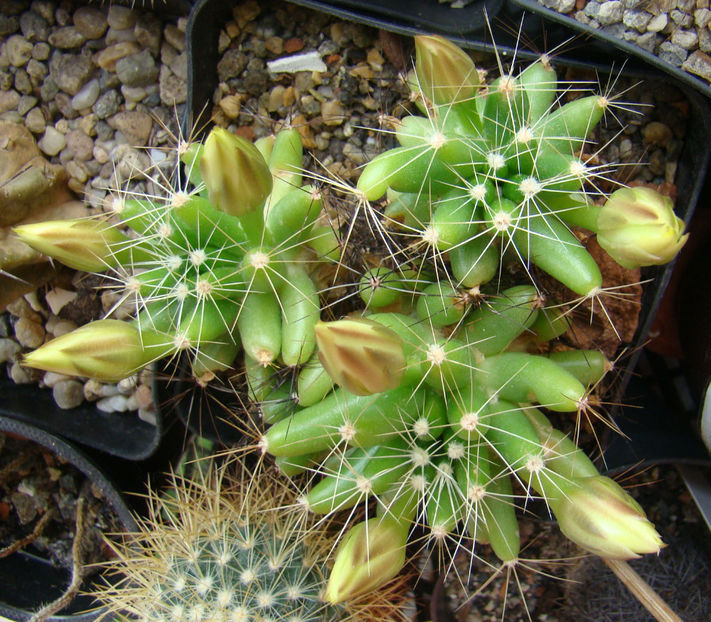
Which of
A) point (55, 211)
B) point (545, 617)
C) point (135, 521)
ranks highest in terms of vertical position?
point (55, 211)

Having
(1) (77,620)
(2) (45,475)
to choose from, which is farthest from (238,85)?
(1) (77,620)

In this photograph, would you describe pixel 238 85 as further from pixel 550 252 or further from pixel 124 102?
pixel 550 252

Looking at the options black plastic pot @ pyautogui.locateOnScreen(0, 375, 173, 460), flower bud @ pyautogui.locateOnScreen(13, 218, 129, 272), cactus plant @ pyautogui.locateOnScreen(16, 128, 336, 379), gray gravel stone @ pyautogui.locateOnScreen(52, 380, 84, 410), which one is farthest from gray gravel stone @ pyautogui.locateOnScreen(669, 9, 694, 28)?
gray gravel stone @ pyautogui.locateOnScreen(52, 380, 84, 410)

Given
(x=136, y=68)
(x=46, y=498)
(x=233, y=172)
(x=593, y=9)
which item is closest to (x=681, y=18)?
(x=593, y=9)

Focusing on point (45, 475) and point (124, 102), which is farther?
point (45, 475)

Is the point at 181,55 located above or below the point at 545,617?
above

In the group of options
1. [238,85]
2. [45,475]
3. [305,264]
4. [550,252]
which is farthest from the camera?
[45,475]

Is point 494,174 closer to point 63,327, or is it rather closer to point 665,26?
point 665,26
